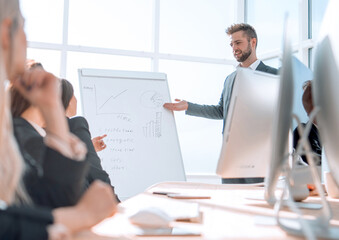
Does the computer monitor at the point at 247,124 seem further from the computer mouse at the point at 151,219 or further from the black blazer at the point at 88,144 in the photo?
the black blazer at the point at 88,144

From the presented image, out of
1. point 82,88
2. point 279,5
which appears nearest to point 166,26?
point 279,5

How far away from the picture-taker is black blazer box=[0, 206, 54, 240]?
1.66 ft

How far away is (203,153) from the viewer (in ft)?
15.2

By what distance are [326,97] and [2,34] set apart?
2.06ft

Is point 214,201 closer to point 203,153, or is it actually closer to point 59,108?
point 59,108

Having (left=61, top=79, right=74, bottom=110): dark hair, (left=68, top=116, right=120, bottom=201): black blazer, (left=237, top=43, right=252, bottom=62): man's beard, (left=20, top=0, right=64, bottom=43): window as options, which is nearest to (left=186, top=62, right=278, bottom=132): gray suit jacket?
(left=237, top=43, right=252, bottom=62): man's beard

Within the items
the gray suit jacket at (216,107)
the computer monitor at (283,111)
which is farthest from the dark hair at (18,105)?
the gray suit jacket at (216,107)

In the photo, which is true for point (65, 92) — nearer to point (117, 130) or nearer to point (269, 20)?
point (117, 130)

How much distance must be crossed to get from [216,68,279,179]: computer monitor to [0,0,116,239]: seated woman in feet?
1.51

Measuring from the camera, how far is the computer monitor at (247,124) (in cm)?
→ 103

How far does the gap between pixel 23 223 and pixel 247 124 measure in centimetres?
71

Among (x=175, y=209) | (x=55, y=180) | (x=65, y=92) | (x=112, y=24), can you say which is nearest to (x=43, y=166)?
(x=55, y=180)

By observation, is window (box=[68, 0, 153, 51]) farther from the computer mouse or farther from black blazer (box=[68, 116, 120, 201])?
the computer mouse

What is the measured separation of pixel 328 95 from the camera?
28.0 inches
